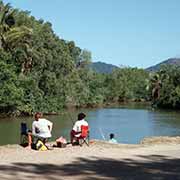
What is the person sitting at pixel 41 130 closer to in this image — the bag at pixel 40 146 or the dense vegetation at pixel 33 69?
the bag at pixel 40 146

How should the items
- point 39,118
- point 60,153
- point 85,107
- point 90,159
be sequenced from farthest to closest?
1. point 85,107
2. point 39,118
3. point 60,153
4. point 90,159

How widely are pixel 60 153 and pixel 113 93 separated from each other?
11139cm

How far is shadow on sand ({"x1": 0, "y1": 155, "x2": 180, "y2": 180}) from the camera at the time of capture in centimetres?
1059

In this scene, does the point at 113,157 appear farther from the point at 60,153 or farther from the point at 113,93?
the point at 113,93

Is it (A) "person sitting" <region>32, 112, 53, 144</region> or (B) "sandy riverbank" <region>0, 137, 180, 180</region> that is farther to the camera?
(A) "person sitting" <region>32, 112, 53, 144</region>

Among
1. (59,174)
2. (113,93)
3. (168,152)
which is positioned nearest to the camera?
(59,174)

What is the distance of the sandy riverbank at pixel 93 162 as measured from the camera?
10750 millimetres

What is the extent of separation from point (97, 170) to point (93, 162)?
124 cm

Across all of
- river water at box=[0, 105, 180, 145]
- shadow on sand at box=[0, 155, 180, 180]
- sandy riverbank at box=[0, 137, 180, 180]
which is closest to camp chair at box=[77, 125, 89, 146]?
sandy riverbank at box=[0, 137, 180, 180]

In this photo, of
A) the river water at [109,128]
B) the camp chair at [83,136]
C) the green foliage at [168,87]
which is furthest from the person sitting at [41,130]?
the green foliage at [168,87]

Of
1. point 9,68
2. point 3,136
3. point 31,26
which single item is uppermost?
point 31,26

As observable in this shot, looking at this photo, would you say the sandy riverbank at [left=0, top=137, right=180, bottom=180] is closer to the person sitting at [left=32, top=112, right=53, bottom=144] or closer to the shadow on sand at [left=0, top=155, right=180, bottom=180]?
the shadow on sand at [left=0, top=155, right=180, bottom=180]

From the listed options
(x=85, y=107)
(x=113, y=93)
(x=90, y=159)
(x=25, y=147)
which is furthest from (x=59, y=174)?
(x=113, y=93)

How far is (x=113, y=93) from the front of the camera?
12525 cm
